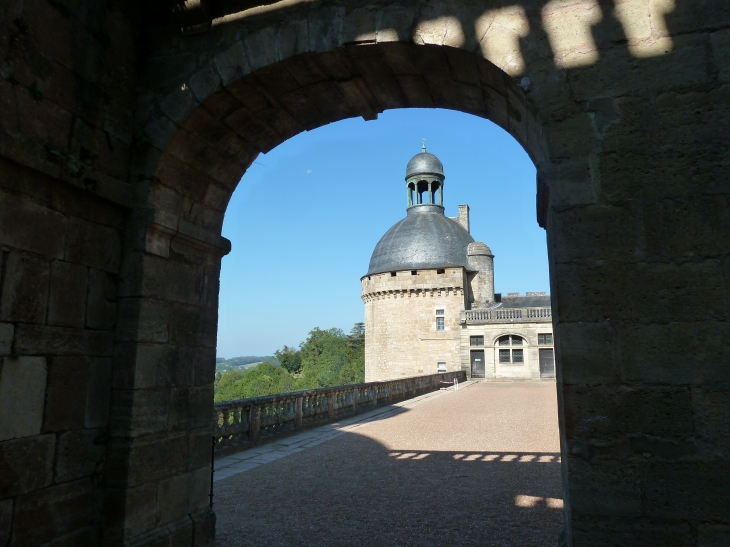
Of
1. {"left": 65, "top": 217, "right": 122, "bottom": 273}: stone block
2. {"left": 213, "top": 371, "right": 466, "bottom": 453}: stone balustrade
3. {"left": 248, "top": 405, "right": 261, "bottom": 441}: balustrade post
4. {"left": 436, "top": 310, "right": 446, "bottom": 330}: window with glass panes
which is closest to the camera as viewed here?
{"left": 65, "top": 217, "right": 122, "bottom": 273}: stone block

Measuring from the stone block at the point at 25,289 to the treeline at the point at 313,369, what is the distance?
4617 cm

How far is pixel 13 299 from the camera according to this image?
271 cm

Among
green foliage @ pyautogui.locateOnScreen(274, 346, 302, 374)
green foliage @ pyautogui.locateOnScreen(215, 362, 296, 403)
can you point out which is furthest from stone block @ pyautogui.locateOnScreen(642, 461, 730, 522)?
green foliage @ pyautogui.locateOnScreen(274, 346, 302, 374)

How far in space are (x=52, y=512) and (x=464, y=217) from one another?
42034 millimetres

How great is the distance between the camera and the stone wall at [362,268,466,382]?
111 ft

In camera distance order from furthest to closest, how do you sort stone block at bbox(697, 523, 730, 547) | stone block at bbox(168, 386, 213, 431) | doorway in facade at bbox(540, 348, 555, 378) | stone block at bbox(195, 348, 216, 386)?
doorway in facade at bbox(540, 348, 555, 378)
stone block at bbox(195, 348, 216, 386)
stone block at bbox(168, 386, 213, 431)
stone block at bbox(697, 523, 730, 547)

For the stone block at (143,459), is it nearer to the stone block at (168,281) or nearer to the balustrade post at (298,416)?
the stone block at (168,281)

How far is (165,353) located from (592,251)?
2.66 meters

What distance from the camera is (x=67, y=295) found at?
3031 millimetres

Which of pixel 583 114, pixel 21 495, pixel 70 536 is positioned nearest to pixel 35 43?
pixel 21 495

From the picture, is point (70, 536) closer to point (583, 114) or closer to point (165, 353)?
point (165, 353)

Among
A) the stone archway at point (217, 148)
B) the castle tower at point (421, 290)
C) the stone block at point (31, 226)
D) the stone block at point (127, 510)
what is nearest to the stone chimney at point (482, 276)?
the castle tower at point (421, 290)

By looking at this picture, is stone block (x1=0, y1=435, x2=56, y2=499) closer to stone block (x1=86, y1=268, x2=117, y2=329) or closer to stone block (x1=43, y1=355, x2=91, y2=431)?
stone block (x1=43, y1=355, x2=91, y2=431)

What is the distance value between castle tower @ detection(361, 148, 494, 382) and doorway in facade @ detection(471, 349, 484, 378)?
3.79 ft
